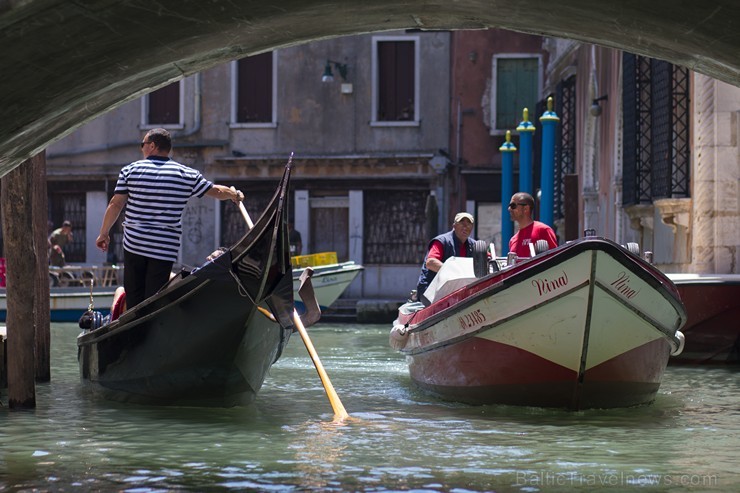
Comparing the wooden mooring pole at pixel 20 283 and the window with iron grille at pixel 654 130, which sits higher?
the window with iron grille at pixel 654 130

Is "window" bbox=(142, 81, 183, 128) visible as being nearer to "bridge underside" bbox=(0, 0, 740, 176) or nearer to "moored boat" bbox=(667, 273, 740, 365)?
"moored boat" bbox=(667, 273, 740, 365)

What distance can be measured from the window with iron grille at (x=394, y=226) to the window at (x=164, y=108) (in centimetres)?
346

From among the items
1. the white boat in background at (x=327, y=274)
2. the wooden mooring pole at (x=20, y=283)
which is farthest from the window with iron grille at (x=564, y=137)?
the wooden mooring pole at (x=20, y=283)

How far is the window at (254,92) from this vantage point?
22.4 meters

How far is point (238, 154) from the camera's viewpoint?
2247 centimetres

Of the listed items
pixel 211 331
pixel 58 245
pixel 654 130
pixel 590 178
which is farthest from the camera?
pixel 58 245

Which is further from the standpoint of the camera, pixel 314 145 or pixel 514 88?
pixel 314 145

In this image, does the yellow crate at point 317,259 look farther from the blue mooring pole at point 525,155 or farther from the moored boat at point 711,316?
the moored boat at point 711,316

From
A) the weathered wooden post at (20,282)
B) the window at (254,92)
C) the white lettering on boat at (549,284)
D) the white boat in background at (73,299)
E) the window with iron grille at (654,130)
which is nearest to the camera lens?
the white lettering on boat at (549,284)

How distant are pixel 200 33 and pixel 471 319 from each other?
398 cm

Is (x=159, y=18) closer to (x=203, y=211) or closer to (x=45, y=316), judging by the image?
(x=45, y=316)

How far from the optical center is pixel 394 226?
22.1 m
